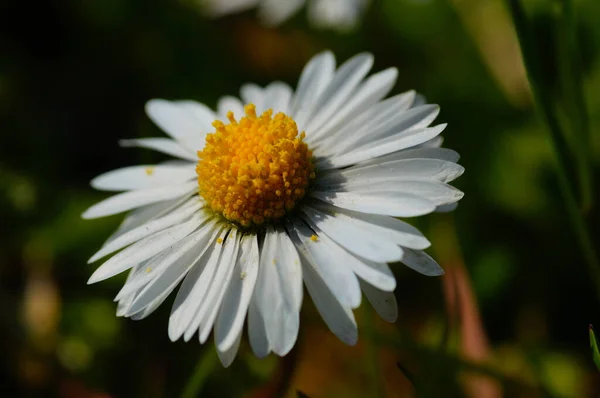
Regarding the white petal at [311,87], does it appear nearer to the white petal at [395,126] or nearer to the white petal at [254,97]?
the white petal at [254,97]

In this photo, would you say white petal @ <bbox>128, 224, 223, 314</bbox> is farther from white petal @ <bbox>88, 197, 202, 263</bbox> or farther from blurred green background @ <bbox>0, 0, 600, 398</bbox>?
blurred green background @ <bbox>0, 0, 600, 398</bbox>

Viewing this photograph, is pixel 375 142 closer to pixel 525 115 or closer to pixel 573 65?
pixel 573 65

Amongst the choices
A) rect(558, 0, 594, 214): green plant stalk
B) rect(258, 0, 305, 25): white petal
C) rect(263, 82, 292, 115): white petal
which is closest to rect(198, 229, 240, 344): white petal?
rect(263, 82, 292, 115): white petal

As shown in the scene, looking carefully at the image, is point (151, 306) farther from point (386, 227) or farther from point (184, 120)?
point (184, 120)

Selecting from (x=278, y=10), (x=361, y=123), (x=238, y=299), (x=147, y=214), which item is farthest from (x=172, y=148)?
(x=278, y=10)

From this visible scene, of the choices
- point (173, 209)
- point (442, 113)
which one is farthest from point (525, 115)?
point (173, 209)

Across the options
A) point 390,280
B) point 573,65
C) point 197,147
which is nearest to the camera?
point 390,280
